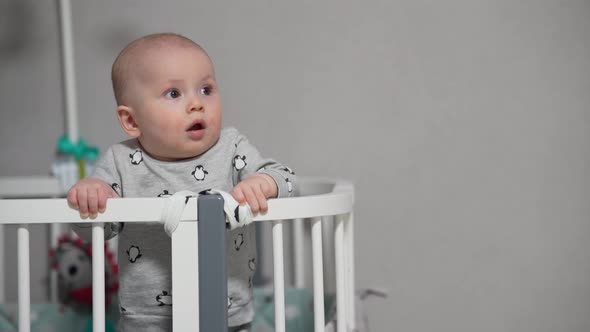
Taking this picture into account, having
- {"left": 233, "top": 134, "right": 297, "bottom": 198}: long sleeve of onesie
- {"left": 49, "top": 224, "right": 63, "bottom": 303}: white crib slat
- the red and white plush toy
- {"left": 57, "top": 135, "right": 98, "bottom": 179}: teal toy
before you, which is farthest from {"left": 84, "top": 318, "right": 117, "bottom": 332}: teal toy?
{"left": 233, "top": 134, "right": 297, "bottom": 198}: long sleeve of onesie

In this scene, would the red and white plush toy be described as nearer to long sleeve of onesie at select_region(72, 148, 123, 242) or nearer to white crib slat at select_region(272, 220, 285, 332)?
long sleeve of onesie at select_region(72, 148, 123, 242)

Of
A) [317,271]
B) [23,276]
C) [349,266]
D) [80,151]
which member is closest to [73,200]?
[23,276]

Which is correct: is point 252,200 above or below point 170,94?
below

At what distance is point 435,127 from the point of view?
160 cm

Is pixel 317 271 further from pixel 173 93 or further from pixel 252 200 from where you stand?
pixel 173 93

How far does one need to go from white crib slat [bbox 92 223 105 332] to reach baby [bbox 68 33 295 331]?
0.35ft

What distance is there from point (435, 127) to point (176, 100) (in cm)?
73

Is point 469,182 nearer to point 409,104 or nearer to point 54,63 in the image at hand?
point 409,104

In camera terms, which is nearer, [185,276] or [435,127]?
[185,276]

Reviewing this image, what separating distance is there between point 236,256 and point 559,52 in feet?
3.01

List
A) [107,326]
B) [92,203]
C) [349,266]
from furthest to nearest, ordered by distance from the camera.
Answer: [107,326]
[349,266]
[92,203]

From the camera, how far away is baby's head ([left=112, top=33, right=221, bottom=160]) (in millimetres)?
1058

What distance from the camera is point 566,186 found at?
1576mm

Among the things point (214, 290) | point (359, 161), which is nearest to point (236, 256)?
point (214, 290)
